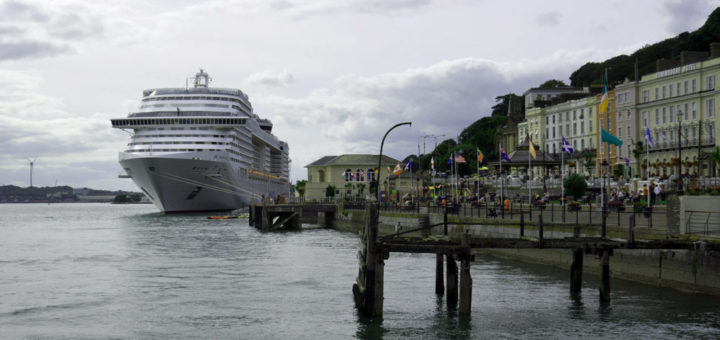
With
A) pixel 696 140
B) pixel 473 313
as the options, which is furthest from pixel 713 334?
pixel 696 140

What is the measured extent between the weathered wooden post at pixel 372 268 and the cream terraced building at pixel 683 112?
51.3 metres

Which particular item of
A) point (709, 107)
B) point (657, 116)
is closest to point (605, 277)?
point (709, 107)

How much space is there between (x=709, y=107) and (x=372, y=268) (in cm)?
5893

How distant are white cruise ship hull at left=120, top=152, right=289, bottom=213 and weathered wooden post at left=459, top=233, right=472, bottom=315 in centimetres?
7260

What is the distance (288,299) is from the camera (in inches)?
1094

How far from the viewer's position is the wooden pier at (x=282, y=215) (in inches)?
2928

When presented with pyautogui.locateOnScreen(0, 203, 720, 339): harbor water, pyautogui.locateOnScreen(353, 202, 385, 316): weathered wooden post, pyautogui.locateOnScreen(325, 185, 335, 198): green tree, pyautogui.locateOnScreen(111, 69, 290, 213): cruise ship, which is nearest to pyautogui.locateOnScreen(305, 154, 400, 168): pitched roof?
pyautogui.locateOnScreen(325, 185, 335, 198): green tree

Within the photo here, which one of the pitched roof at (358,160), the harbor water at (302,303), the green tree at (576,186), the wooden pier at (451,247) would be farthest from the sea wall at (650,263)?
the pitched roof at (358,160)

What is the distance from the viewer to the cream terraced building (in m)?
70.6

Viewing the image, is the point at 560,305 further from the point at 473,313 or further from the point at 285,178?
the point at 285,178

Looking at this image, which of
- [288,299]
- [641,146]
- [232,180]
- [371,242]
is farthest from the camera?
[232,180]

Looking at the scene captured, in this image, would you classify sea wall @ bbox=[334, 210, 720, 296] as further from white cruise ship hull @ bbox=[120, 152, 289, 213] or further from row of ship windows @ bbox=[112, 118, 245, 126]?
row of ship windows @ bbox=[112, 118, 245, 126]

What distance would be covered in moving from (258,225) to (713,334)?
5763 centimetres

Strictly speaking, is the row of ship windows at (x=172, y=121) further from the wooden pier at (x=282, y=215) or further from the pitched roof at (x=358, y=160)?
the pitched roof at (x=358, y=160)
